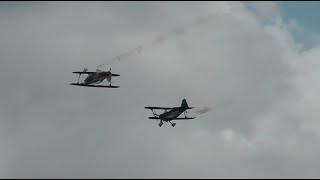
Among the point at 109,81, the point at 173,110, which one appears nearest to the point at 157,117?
the point at 173,110

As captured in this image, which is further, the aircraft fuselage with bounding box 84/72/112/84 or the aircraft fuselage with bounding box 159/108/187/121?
the aircraft fuselage with bounding box 159/108/187/121

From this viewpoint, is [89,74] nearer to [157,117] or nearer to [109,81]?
[109,81]

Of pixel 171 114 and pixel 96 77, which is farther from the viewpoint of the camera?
pixel 171 114

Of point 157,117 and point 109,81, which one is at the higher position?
point 109,81

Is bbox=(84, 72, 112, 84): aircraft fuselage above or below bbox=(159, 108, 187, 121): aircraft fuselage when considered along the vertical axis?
above

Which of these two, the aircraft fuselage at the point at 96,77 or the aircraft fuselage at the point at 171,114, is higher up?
the aircraft fuselage at the point at 96,77

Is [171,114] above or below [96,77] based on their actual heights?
below

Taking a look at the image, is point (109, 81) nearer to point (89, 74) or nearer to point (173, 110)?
point (89, 74)

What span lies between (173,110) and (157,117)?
507cm

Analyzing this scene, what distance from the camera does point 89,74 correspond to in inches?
5399

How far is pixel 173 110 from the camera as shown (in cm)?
13575

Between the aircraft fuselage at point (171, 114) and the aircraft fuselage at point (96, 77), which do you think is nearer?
the aircraft fuselage at point (96, 77)

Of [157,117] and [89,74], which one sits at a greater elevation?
[89,74]

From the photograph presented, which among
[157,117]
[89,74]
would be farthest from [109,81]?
[157,117]
